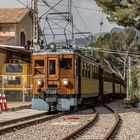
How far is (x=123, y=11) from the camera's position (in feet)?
91.4

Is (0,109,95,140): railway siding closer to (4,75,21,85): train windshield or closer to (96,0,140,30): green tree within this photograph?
(96,0,140,30): green tree

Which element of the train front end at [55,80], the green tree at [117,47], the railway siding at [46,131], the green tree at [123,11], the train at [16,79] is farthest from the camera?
the green tree at [117,47]

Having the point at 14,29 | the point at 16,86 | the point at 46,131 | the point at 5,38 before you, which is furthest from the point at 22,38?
the point at 46,131

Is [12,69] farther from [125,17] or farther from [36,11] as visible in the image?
[125,17]

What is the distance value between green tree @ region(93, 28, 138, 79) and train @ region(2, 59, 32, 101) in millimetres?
34047

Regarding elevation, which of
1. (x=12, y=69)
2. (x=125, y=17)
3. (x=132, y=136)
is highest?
(x=125, y=17)

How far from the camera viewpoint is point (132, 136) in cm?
1385

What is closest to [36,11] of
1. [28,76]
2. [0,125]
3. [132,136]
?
[28,76]

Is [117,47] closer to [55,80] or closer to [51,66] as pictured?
[51,66]

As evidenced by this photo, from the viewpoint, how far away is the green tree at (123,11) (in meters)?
27.5

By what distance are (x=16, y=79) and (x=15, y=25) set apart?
815 centimetres

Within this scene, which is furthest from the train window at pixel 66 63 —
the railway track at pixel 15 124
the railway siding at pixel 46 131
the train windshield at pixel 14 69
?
the train windshield at pixel 14 69

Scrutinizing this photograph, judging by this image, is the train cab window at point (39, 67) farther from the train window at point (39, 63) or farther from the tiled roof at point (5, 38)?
the tiled roof at point (5, 38)

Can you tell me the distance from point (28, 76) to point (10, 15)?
10450mm
